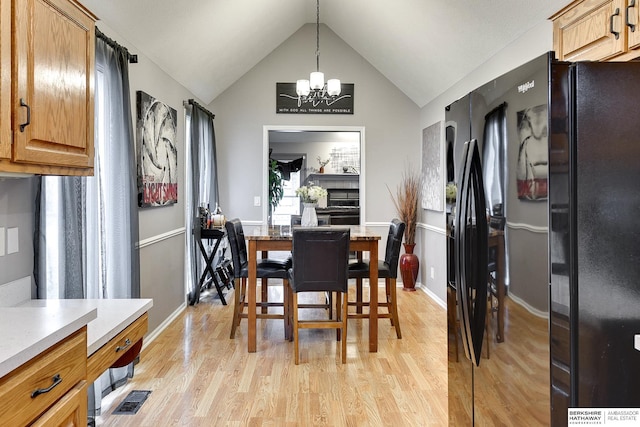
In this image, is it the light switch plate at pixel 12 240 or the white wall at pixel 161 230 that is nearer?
the light switch plate at pixel 12 240

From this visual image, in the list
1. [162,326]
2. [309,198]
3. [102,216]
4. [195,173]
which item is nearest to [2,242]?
[102,216]

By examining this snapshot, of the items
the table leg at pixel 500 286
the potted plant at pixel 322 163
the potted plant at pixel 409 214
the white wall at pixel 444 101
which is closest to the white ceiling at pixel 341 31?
the white wall at pixel 444 101

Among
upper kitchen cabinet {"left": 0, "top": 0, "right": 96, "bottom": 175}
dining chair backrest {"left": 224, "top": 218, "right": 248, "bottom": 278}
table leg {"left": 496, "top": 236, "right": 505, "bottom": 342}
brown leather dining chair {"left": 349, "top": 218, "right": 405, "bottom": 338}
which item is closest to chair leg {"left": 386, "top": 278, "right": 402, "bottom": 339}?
brown leather dining chair {"left": 349, "top": 218, "right": 405, "bottom": 338}

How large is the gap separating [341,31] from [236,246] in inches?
132

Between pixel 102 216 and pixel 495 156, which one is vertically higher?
pixel 495 156

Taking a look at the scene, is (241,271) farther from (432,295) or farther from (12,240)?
(432,295)

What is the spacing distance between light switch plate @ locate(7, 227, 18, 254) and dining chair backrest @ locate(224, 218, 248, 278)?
184 centimetres

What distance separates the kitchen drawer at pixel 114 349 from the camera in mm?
1511

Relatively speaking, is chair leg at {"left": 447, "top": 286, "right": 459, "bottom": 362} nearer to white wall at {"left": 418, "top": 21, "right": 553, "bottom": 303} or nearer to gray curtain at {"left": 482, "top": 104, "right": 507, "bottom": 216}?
gray curtain at {"left": 482, "top": 104, "right": 507, "bottom": 216}

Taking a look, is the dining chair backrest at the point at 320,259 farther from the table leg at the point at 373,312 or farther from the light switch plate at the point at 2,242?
the light switch plate at the point at 2,242

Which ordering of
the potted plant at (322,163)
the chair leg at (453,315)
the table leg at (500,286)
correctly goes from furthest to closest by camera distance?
the potted plant at (322,163) < the chair leg at (453,315) < the table leg at (500,286)

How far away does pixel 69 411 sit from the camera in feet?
4.36

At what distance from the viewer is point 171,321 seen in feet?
14.2

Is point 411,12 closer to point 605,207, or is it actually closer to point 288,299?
point 288,299
